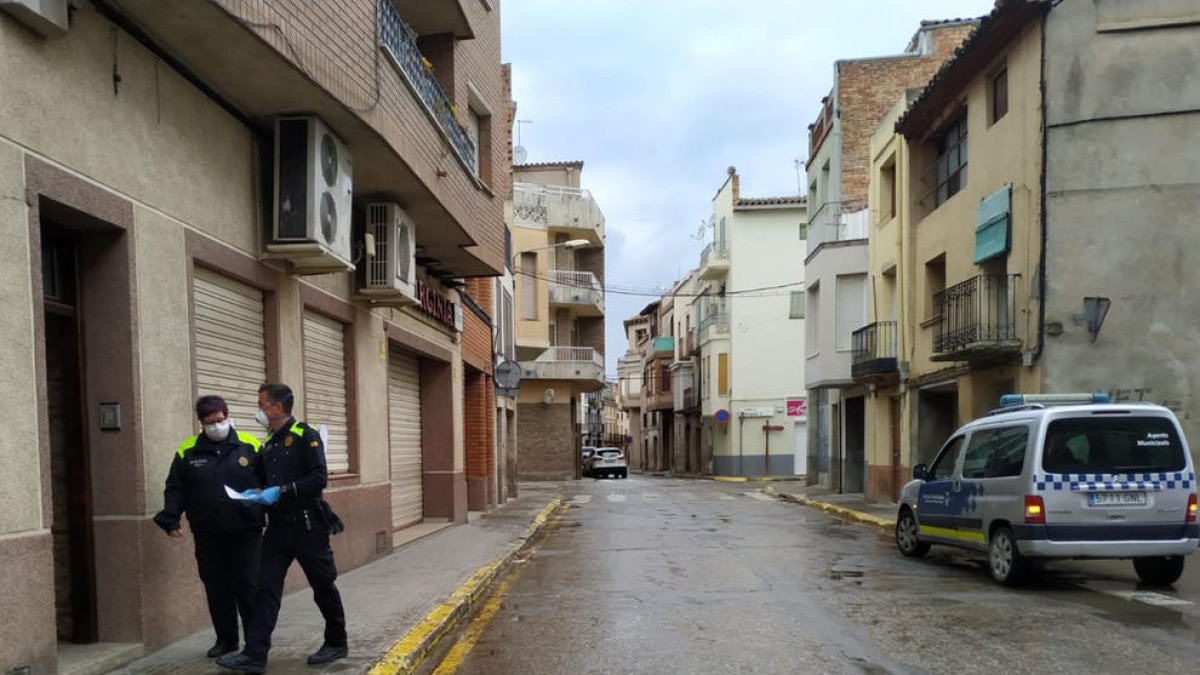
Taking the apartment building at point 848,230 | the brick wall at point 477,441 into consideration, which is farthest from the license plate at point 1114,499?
the apartment building at point 848,230

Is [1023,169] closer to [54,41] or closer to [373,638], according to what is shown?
[373,638]

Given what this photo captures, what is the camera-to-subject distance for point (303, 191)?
310 inches

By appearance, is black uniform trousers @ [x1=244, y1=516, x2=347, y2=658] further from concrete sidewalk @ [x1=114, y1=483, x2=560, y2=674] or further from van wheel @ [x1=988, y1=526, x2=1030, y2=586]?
van wheel @ [x1=988, y1=526, x2=1030, y2=586]

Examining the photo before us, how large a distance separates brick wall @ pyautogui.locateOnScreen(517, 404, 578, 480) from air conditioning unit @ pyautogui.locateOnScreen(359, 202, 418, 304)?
28908mm

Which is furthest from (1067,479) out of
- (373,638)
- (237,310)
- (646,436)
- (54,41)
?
(646,436)

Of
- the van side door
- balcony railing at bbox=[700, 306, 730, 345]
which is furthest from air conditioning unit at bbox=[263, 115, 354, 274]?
balcony railing at bbox=[700, 306, 730, 345]

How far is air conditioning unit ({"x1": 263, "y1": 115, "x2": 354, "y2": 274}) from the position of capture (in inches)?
306

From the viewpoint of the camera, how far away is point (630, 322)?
92.5m

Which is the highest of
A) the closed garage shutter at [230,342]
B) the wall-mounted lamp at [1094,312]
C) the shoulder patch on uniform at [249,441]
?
the wall-mounted lamp at [1094,312]

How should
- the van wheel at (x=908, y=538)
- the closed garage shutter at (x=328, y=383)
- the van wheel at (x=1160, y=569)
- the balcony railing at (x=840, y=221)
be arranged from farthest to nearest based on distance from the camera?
the balcony railing at (x=840, y=221)
the van wheel at (x=908, y=538)
the closed garage shutter at (x=328, y=383)
the van wheel at (x=1160, y=569)

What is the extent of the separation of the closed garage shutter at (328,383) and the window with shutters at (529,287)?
23924mm

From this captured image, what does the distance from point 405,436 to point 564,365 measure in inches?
990

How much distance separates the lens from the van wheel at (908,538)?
1162 cm

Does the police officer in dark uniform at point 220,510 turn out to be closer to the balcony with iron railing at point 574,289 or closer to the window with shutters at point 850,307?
the window with shutters at point 850,307
